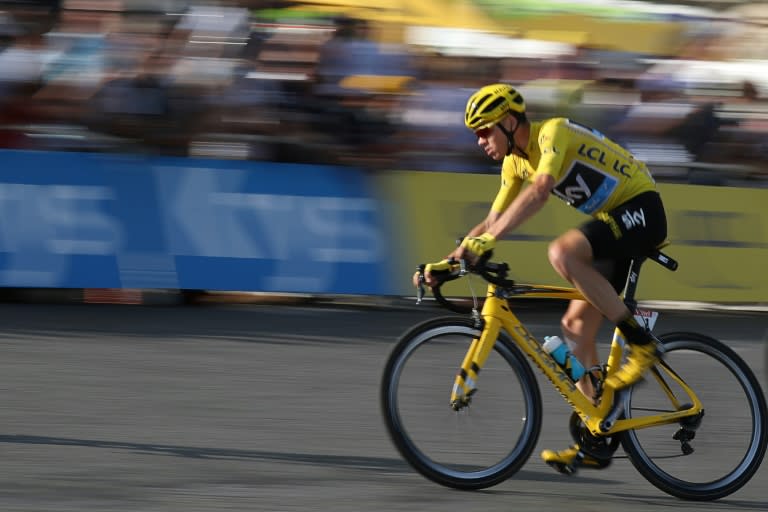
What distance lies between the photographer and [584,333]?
5875 millimetres

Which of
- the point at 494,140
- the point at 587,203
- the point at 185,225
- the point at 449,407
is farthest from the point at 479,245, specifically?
the point at 185,225

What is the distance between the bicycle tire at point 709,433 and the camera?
229 inches

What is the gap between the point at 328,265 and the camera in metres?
10.3

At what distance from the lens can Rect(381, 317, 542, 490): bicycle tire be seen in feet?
18.6

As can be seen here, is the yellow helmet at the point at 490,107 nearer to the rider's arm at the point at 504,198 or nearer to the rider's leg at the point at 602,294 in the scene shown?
the rider's arm at the point at 504,198

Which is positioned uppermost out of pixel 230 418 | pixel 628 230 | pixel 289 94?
pixel 628 230

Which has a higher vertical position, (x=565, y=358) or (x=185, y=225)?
(x=565, y=358)

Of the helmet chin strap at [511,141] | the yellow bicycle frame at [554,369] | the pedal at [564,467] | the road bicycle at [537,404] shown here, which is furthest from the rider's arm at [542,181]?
the pedal at [564,467]

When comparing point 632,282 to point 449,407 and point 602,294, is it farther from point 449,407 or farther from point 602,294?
point 449,407

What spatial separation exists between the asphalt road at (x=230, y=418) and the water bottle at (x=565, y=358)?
0.53 m

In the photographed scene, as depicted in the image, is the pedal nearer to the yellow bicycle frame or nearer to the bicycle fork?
the yellow bicycle frame

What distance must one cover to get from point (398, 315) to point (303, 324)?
83 centimetres

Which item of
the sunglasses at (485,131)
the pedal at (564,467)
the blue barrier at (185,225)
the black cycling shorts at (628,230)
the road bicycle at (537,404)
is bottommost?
the blue barrier at (185,225)

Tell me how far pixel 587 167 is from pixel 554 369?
34.7 inches
